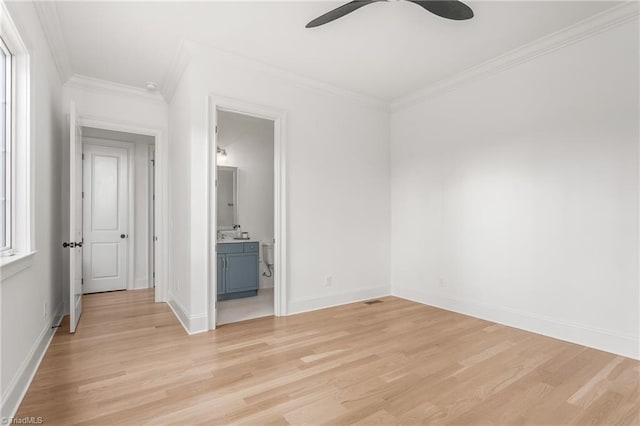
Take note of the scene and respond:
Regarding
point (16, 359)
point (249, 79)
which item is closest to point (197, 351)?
point (16, 359)

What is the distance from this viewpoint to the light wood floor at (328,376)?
6.32ft

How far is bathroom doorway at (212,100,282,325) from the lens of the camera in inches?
184

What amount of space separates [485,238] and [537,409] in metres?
2.01

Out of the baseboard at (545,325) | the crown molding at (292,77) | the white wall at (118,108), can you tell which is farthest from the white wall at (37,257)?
the baseboard at (545,325)

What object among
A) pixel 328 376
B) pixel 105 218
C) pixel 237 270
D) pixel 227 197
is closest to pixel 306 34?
pixel 328 376

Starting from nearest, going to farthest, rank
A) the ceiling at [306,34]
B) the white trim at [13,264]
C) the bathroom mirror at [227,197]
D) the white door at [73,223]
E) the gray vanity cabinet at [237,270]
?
the white trim at [13,264] < the ceiling at [306,34] < the white door at [73,223] < the gray vanity cabinet at [237,270] < the bathroom mirror at [227,197]

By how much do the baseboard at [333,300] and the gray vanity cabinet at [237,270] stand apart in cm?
114

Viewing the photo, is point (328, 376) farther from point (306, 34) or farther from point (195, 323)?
point (306, 34)

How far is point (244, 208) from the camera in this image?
5.49m

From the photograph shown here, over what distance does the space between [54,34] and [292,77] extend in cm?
223

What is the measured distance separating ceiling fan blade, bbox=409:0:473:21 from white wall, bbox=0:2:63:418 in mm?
2597

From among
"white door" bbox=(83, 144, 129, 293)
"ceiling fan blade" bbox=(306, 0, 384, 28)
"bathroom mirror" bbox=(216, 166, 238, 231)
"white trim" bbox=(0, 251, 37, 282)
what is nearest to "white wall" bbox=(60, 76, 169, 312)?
"bathroom mirror" bbox=(216, 166, 238, 231)

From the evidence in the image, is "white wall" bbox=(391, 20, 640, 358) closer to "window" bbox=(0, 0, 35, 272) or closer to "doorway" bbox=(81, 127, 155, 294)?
"window" bbox=(0, 0, 35, 272)

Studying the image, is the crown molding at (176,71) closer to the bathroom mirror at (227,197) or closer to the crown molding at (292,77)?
the crown molding at (292,77)
